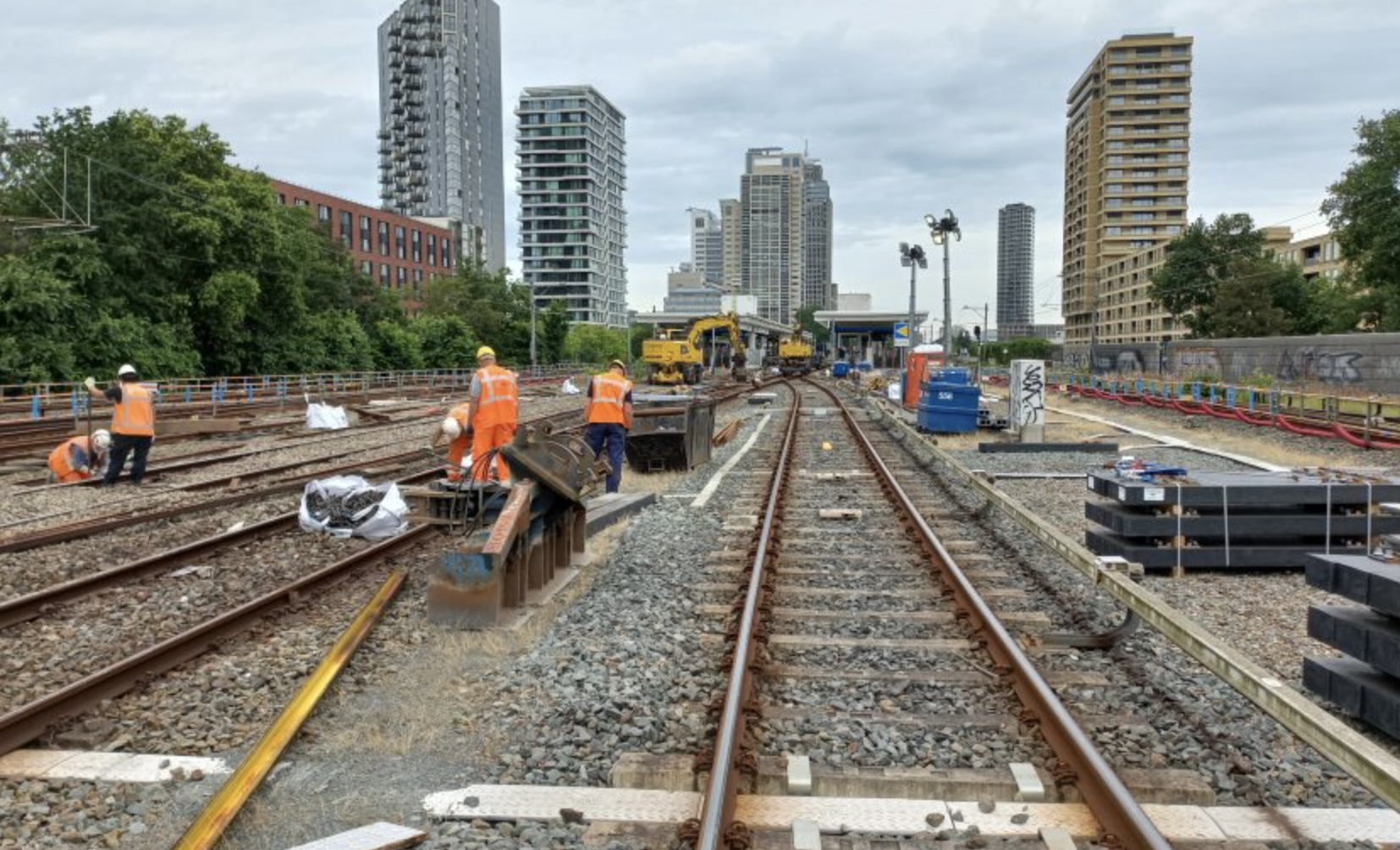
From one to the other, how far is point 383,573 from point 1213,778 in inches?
250

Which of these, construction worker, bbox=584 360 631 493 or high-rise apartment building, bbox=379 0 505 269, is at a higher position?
high-rise apartment building, bbox=379 0 505 269

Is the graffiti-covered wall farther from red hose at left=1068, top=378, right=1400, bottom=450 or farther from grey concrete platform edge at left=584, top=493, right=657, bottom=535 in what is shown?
grey concrete platform edge at left=584, top=493, right=657, bottom=535

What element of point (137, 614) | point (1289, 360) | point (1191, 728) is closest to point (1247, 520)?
point (1191, 728)

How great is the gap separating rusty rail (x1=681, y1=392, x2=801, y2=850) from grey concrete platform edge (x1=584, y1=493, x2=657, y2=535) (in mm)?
2960

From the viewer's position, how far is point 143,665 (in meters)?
5.58

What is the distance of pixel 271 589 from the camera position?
7.68 m

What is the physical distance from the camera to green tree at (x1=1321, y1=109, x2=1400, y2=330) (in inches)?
1722

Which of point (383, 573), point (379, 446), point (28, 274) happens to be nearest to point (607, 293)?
point (28, 274)

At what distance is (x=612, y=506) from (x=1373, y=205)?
46905 millimetres

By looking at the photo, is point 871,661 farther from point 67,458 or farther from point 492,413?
point 67,458

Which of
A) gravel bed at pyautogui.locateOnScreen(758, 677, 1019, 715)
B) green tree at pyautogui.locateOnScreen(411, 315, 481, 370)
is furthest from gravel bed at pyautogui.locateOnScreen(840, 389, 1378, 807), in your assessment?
green tree at pyautogui.locateOnScreen(411, 315, 481, 370)

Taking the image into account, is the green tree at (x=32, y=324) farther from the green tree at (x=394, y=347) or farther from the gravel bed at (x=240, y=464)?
the green tree at (x=394, y=347)

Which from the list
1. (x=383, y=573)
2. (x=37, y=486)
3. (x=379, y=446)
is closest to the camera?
(x=383, y=573)

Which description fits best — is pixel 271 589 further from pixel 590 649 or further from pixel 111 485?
pixel 111 485
